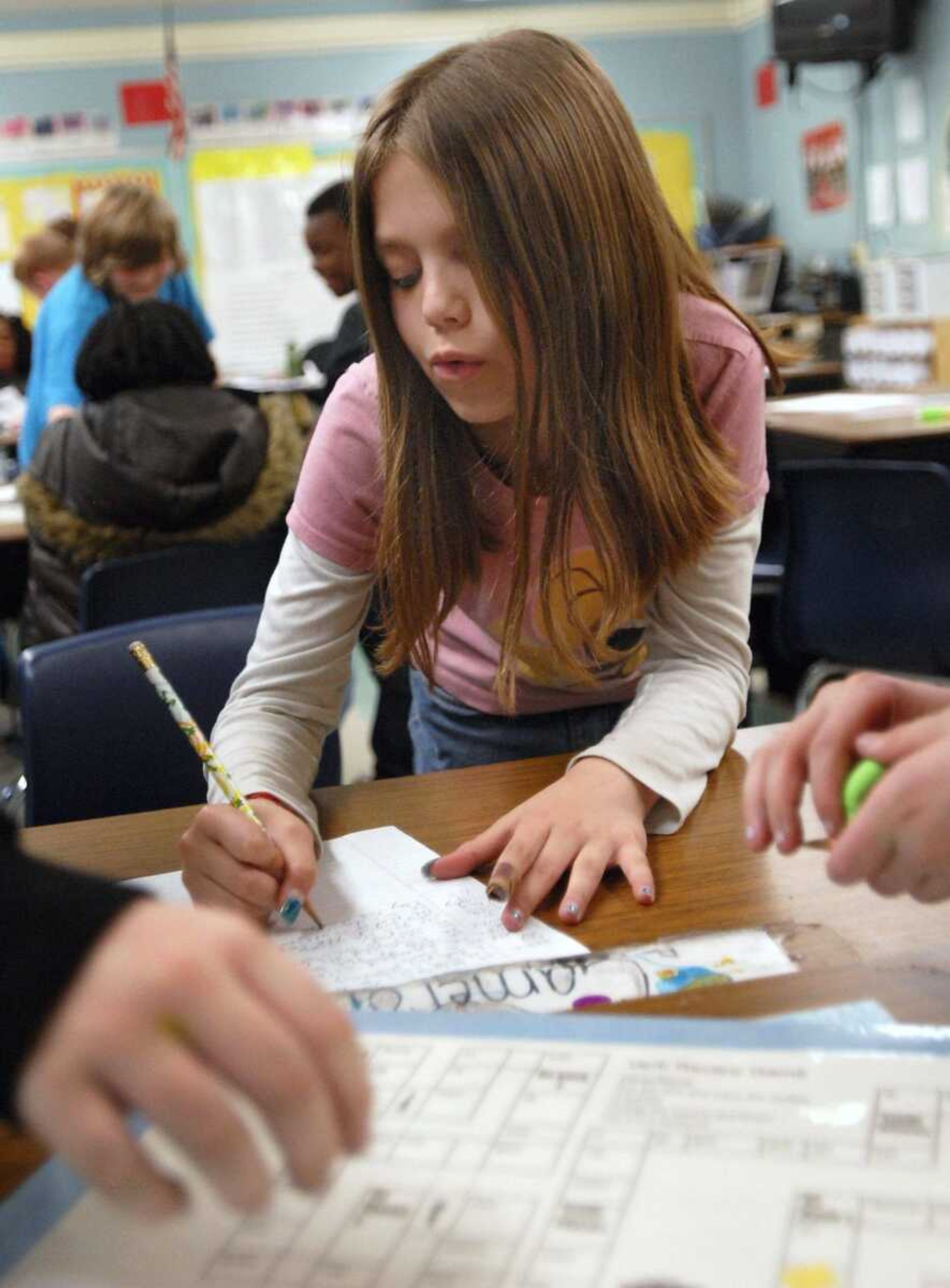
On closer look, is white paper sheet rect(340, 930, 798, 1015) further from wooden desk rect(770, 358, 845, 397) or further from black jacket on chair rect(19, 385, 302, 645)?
wooden desk rect(770, 358, 845, 397)

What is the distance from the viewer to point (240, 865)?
95 cm

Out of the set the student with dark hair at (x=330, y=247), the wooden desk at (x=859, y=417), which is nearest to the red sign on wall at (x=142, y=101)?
the student with dark hair at (x=330, y=247)

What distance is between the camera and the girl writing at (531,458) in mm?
1129

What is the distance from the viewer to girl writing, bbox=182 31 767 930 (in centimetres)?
113

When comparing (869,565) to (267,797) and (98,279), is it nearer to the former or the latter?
(267,797)

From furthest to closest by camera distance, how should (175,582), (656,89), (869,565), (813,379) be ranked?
1. (656,89)
2. (813,379)
3. (869,565)
4. (175,582)

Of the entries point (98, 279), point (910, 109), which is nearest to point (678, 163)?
point (910, 109)

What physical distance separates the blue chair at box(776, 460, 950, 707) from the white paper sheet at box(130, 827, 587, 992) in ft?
5.22

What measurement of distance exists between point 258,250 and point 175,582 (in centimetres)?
616

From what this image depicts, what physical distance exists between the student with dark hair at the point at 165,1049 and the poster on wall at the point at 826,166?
7.19 meters

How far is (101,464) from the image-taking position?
7.67ft

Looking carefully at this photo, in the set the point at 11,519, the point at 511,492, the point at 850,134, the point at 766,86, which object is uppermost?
the point at 766,86

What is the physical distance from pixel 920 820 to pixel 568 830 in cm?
37

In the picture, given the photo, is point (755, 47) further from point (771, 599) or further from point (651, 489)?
point (651, 489)
